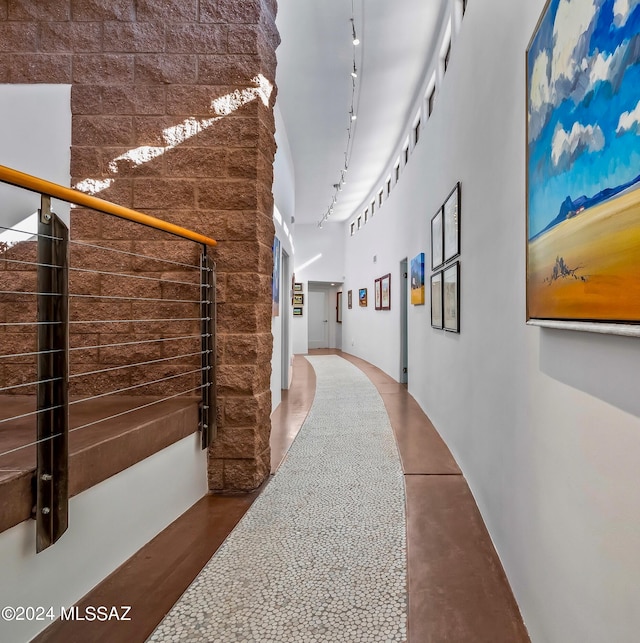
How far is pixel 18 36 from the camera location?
2.37m

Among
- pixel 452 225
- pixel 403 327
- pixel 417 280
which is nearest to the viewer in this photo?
pixel 452 225

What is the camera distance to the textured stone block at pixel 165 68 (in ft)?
7.88

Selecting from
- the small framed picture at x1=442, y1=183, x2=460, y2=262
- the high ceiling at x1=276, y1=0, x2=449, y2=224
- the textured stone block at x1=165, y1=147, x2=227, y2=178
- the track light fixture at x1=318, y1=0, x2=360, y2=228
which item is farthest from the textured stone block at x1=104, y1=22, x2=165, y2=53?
the small framed picture at x1=442, y1=183, x2=460, y2=262

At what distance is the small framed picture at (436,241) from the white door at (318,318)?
9.46 meters

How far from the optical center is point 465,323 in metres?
2.66

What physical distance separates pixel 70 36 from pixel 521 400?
120 inches

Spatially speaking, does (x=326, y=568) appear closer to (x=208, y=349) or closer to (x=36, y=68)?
(x=208, y=349)

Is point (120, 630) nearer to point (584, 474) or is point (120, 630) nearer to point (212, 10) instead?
point (584, 474)

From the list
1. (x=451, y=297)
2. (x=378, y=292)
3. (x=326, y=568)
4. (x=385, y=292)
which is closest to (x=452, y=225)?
(x=451, y=297)

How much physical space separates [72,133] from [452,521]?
2962 millimetres

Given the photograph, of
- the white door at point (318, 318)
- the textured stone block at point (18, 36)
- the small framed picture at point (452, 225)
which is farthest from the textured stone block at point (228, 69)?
the white door at point (318, 318)

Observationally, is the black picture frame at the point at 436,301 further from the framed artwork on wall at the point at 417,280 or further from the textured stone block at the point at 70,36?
the textured stone block at the point at 70,36

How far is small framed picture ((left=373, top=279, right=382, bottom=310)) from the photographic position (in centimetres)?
788

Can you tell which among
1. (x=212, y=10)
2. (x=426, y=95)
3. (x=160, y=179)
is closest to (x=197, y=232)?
(x=160, y=179)
